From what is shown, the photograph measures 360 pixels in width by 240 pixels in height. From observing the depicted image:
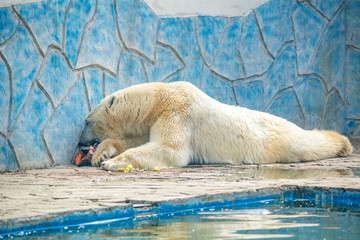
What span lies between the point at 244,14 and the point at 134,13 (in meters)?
1.94

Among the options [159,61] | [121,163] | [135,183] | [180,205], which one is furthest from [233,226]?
[159,61]

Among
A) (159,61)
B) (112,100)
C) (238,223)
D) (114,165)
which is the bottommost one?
(114,165)

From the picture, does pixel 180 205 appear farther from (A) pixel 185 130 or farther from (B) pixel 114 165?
(A) pixel 185 130

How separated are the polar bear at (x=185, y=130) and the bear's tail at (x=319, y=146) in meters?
0.01

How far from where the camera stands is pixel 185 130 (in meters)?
5.71

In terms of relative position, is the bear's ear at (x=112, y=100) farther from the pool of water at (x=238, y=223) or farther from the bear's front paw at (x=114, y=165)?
the pool of water at (x=238, y=223)

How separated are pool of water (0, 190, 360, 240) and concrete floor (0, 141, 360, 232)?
86 mm

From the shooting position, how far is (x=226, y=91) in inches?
307

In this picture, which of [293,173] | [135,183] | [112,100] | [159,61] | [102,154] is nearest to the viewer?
[135,183]

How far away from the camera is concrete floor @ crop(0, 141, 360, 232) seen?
301 cm

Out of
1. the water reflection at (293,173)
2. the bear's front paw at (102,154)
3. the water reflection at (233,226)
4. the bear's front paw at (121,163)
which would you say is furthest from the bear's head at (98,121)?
the water reflection at (233,226)

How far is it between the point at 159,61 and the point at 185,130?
1600 mm

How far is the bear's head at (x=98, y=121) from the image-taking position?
6078 mm

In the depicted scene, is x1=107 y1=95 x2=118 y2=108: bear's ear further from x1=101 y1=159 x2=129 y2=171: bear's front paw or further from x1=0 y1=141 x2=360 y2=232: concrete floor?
x1=101 y1=159 x2=129 y2=171: bear's front paw
